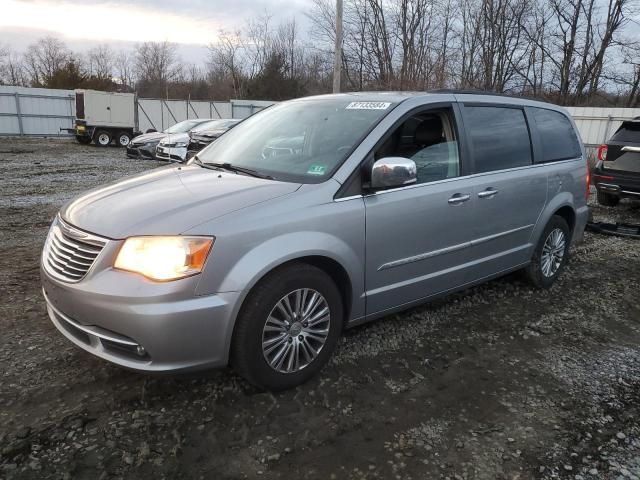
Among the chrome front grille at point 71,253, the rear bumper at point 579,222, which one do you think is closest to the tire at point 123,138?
the rear bumper at point 579,222

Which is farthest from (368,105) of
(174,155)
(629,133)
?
(629,133)

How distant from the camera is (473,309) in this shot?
4332mm

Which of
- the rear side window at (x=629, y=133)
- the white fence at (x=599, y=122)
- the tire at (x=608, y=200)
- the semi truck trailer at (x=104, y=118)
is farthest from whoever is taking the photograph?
the semi truck trailer at (x=104, y=118)

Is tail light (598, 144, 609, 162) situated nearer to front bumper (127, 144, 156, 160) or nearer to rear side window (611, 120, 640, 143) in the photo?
rear side window (611, 120, 640, 143)

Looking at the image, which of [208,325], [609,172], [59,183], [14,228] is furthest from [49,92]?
[208,325]

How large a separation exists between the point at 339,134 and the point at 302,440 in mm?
1955

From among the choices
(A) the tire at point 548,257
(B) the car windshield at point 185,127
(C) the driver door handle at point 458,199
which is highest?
(B) the car windshield at point 185,127

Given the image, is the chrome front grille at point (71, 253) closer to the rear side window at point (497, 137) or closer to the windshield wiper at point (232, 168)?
the windshield wiper at point (232, 168)

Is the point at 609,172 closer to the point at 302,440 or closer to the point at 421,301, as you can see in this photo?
the point at 421,301

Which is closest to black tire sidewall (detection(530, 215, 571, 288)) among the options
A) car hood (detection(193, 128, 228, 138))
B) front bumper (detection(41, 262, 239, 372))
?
front bumper (detection(41, 262, 239, 372))

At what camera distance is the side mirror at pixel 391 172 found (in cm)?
301

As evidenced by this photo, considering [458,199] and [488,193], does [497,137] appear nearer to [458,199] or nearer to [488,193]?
[488,193]

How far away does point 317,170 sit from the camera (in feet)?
10.2

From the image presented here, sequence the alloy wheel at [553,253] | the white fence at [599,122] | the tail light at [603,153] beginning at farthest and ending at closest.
Result: 1. the white fence at [599,122]
2. the tail light at [603,153]
3. the alloy wheel at [553,253]
